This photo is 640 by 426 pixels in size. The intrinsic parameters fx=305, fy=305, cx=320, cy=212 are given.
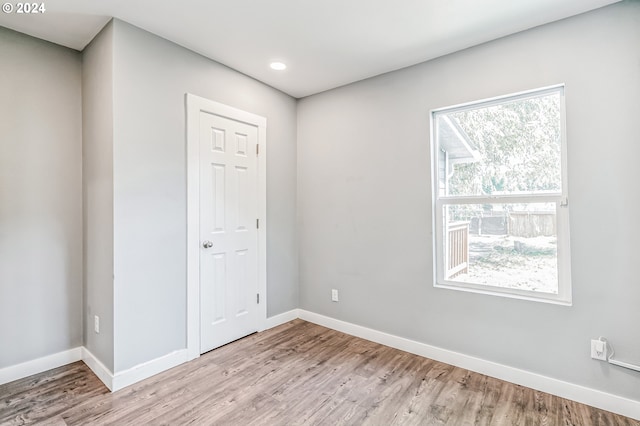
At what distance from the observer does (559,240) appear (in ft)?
7.13

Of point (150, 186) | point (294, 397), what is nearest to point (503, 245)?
point (294, 397)

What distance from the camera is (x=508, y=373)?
2.29 meters

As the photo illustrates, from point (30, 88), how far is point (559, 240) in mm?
4146

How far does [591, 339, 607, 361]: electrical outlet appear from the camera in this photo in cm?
196

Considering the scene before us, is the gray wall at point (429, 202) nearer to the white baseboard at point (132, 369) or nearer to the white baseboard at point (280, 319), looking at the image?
the white baseboard at point (280, 319)

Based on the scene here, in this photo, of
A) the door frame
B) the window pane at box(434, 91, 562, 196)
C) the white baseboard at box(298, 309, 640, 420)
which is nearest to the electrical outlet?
the white baseboard at box(298, 309, 640, 420)

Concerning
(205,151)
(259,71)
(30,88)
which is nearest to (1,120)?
(30,88)

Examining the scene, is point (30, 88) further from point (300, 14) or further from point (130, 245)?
point (300, 14)

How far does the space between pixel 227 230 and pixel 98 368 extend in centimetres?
142

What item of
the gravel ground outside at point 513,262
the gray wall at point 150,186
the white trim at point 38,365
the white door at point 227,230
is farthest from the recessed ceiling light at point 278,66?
the white trim at point 38,365

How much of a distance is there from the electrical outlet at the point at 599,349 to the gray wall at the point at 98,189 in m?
3.29

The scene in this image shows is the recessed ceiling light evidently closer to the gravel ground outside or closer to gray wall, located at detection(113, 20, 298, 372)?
gray wall, located at detection(113, 20, 298, 372)

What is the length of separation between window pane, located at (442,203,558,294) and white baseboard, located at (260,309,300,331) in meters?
1.81

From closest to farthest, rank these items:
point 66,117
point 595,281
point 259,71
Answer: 1. point 595,281
2. point 66,117
3. point 259,71
